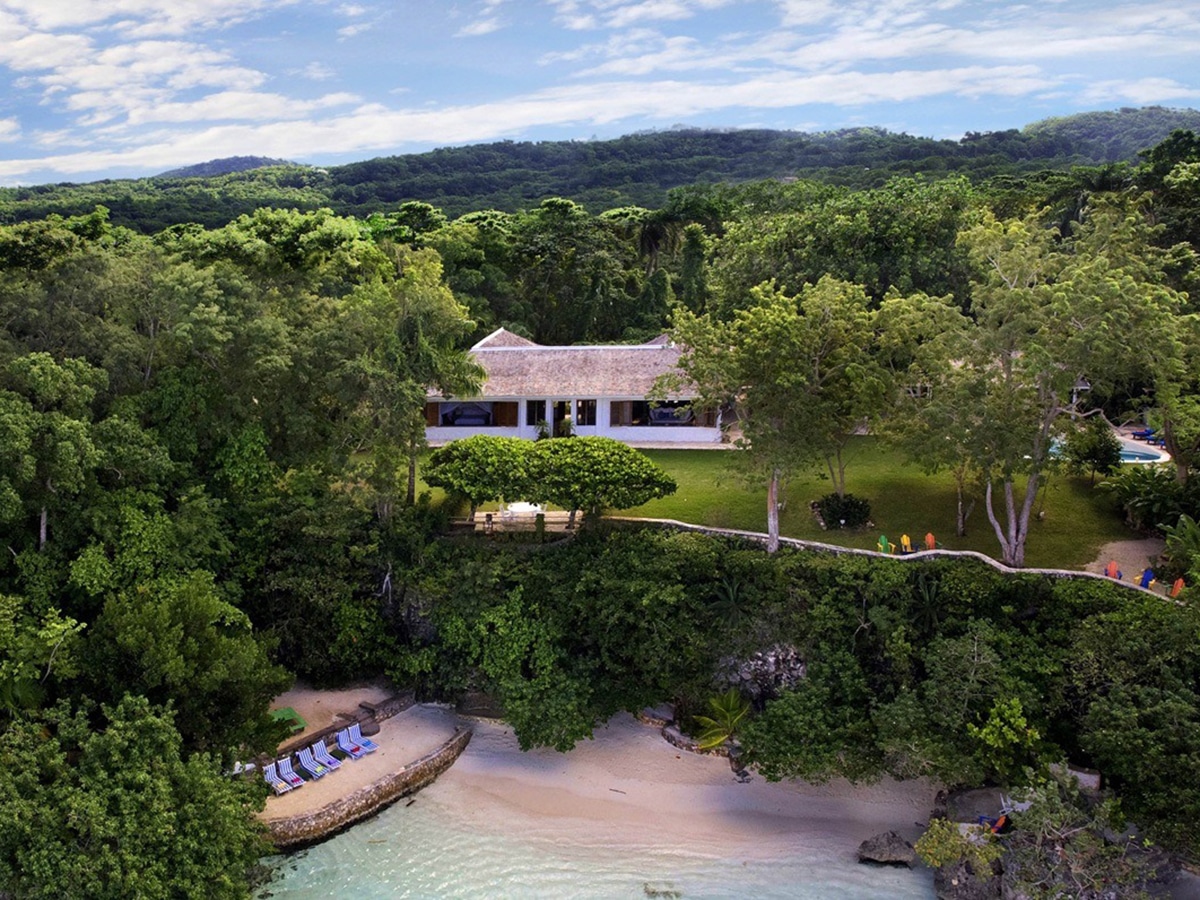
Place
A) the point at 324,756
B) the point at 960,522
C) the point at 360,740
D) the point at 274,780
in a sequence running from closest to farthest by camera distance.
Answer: the point at 274,780 → the point at 324,756 → the point at 360,740 → the point at 960,522

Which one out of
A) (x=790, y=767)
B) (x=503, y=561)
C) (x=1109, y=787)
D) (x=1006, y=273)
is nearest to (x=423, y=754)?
(x=503, y=561)

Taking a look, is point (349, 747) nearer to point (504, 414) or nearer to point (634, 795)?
point (634, 795)

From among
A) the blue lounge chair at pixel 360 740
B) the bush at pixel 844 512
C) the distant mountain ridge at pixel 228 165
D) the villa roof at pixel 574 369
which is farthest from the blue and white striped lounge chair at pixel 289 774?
the distant mountain ridge at pixel 228 165

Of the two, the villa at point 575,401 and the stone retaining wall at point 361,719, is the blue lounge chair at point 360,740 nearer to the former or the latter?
the stone retaining wall at point 361,719

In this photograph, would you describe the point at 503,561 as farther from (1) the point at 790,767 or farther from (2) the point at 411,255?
(2) the point at 411,255

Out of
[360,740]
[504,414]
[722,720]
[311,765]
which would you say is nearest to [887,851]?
[722,720]

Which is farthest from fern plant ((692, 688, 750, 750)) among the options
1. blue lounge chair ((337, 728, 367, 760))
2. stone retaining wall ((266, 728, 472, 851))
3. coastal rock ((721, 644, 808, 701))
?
blue lounge chair ((337, 728, 367, 760))
